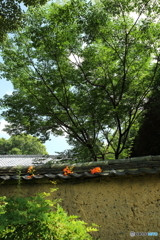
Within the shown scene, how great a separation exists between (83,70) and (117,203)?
5904 mm

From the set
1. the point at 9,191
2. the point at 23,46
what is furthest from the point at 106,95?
the point at 9,191

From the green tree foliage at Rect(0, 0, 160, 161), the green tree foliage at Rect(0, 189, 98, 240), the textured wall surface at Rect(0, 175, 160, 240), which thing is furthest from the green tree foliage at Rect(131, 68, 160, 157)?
the green tree foliage at Rect(0, 189, 98, 240)

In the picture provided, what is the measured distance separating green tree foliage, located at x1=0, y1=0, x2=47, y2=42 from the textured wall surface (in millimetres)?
5729

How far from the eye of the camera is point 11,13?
23.9 feet

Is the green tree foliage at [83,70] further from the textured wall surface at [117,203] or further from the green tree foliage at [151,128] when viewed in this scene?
the textured wall surface at [117,203]

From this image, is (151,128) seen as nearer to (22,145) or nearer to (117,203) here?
(117,203)

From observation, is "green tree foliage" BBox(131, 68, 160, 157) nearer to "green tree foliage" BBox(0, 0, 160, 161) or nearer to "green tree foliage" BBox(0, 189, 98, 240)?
"green tree foliage" BBox(0, 0, 160, 161)

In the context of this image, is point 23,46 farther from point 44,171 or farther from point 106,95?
point 44,171

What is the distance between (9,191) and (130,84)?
6240 mm

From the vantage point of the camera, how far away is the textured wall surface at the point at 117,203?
387 centimetres

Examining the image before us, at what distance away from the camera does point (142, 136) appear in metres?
10.7

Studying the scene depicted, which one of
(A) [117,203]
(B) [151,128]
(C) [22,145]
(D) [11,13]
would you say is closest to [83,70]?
(D) [11,13]

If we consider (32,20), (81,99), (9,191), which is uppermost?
(32,20)

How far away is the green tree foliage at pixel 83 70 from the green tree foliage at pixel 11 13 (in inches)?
18.9
